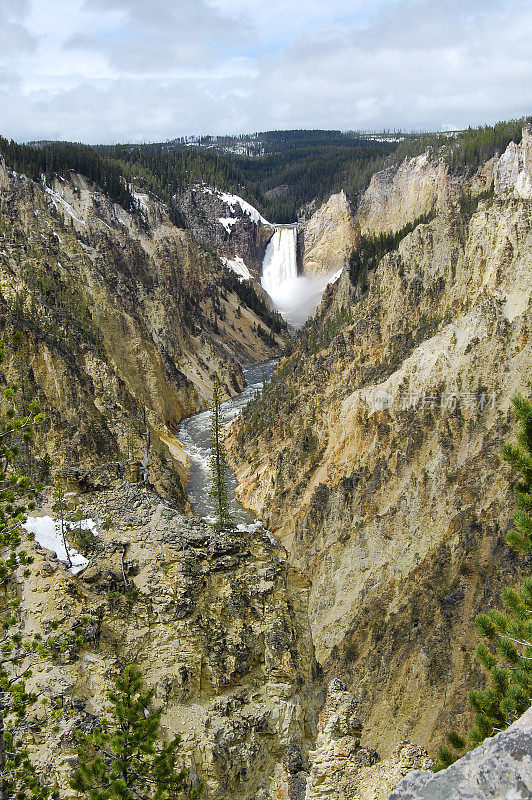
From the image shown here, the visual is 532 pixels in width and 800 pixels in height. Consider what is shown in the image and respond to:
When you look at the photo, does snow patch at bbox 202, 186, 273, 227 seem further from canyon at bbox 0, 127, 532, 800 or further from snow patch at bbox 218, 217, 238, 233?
canyon at bbox 0, 127, 532, 800

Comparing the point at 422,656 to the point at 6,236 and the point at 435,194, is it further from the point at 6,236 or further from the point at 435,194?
the point at 435,194

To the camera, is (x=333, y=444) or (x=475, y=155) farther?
(x=475, y=155)

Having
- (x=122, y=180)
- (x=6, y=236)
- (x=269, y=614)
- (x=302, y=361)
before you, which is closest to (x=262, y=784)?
(x=269, y=614)

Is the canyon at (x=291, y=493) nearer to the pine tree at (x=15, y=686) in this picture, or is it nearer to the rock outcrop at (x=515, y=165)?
the rock outcrop at (x=515, y=165)

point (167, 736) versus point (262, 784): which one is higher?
point (167, 736)

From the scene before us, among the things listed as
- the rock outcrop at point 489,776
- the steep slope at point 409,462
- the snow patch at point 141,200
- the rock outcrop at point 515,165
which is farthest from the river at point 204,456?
the rock outcrop at point 489,776

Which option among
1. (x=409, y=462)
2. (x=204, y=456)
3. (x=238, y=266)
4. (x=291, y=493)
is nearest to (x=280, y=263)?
(x=238, y=266)
